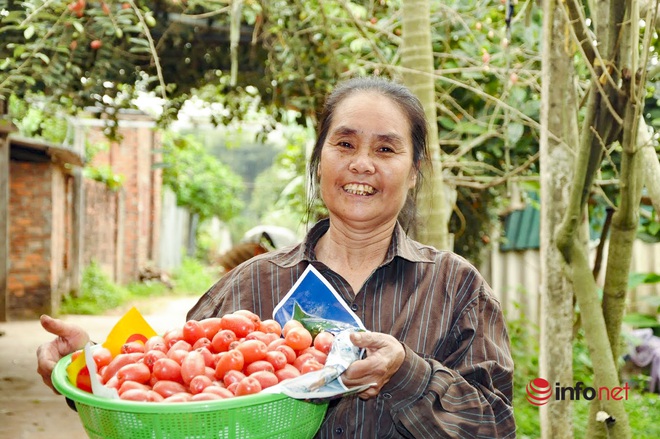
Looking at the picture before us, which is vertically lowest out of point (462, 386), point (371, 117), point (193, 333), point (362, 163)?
point (462, 386)

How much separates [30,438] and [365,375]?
4316 mm

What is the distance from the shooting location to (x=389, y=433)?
173 cm

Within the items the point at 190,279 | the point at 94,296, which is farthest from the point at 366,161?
the point at 190,279

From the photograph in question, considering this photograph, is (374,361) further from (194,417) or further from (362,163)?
(362,163)

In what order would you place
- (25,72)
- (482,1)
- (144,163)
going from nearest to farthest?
(482,1) → (25,72) → (144,163)

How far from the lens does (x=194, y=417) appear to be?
4.39 feet

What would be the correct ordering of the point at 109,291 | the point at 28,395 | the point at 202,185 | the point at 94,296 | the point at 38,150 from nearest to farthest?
1. the point at 28,395
2. the point at 38,150
3. the point at 94,296
4. the point at 109,291
5. the point at 202,185

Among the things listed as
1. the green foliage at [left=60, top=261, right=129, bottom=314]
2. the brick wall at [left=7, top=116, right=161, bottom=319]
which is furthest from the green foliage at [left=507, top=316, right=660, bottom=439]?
the green foliage at [left=60, top=261, right=129, bottom=314]

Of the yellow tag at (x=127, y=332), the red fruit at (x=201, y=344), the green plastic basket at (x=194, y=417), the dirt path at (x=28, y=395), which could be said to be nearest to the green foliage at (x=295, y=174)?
the dirt path at (x=28, y=395)

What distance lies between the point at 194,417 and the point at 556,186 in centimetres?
209

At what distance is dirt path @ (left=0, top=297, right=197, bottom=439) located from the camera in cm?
525

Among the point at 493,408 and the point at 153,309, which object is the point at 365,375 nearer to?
the point at 493,408

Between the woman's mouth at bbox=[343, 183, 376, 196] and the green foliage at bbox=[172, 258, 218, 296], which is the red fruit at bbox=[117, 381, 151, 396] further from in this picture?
the green foliage at bbox=[172, 258, 218, 296]

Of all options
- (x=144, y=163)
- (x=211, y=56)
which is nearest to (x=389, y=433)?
(x=211, y=56)
